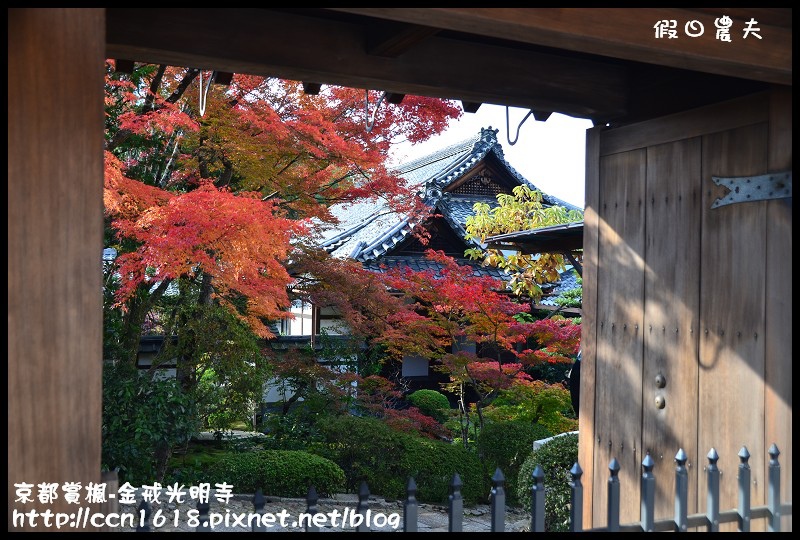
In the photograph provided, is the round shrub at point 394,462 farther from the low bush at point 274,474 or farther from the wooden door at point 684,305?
the wooden door at point 684,305

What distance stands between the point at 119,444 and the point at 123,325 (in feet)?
5.53

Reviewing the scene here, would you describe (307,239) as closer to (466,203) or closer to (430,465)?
(430,465)

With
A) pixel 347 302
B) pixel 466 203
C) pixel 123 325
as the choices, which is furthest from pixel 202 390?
pixel 466 203

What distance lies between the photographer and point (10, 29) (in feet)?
6.42

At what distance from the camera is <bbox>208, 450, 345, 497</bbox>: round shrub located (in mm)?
7227

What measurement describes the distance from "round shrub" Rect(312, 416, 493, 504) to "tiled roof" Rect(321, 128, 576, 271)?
156 inches

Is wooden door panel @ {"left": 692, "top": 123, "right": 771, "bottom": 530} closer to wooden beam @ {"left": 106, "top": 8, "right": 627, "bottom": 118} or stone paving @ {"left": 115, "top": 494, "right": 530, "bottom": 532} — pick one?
wooden beam @ {"left": 106, "top": 8, "right": 627, "bottom": 118}

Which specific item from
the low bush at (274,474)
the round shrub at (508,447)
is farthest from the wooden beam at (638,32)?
the round shrub at (508,447)

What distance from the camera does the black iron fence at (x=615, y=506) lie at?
205 centimetres

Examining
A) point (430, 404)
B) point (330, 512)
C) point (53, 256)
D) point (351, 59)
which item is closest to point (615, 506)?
point (53, 256)

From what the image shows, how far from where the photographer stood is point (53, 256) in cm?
195

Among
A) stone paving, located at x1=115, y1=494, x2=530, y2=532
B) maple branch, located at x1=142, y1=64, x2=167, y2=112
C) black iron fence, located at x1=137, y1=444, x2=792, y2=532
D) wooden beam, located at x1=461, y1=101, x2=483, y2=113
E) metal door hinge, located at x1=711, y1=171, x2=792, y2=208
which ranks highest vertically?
maple branch, located at x1=142, y1=64, x2=167, y2=112

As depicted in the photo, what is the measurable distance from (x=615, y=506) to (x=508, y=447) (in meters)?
6.28

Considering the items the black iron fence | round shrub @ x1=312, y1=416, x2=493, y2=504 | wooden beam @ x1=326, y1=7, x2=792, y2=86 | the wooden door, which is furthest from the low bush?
wooden beam @ x1=326, y1=7, x2=792, y2=86
